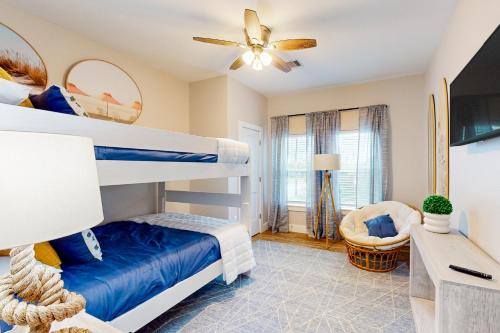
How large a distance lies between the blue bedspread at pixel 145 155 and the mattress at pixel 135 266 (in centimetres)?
68

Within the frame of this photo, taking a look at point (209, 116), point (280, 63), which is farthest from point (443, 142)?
point (209, 116)

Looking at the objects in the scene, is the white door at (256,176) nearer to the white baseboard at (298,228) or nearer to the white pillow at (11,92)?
the white baseboard at (298,228)

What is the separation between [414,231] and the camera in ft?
5.92

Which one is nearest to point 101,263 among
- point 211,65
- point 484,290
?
point 484,290

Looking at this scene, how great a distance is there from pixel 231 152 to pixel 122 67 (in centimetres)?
176

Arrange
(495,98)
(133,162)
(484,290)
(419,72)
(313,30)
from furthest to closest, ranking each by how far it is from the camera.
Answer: (419,72)
(313,30)
(133,162)
(495,98)
(484,290)

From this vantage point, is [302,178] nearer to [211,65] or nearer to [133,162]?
[211,65]

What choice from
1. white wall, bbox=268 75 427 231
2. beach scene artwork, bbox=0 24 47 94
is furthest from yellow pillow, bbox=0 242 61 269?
white wall, bbox=268 75 427 231

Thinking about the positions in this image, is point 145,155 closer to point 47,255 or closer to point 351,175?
point 47,255

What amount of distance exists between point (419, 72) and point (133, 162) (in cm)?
391

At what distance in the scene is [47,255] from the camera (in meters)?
1.46

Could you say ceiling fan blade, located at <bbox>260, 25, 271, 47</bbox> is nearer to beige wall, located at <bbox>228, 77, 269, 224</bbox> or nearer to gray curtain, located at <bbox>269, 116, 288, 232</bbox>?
beige wall, located at <bbox>228, 77, 269, 224</bbox>

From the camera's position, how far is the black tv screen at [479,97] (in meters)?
1.14

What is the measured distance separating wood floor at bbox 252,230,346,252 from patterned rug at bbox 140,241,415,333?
0.68 metres
